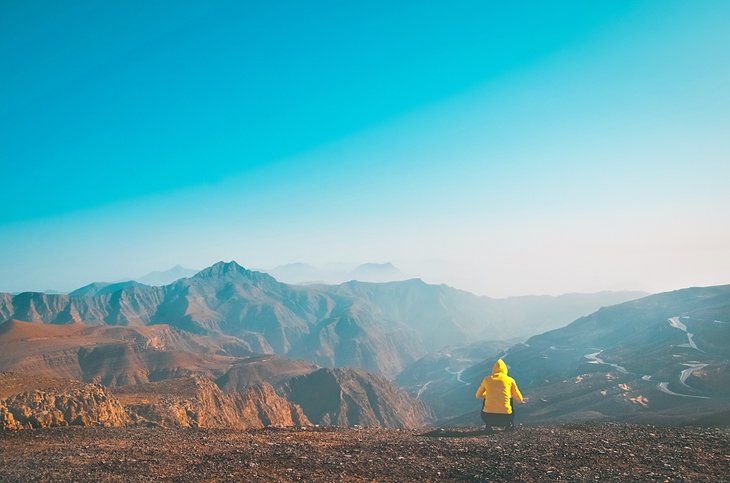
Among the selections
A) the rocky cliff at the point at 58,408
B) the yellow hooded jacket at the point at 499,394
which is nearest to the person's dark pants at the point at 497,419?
the yellow hooded jacket at the point at 499,394

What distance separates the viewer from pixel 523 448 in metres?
13.1

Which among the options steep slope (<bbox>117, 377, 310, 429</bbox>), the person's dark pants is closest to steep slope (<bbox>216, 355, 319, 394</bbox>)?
steep slope (<bbox>117, 377, 310, 429</bbox>)

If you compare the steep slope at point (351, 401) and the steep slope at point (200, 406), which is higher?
the steep slope at point (200, 406)

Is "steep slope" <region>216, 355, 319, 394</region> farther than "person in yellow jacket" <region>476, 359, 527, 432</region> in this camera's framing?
Yes

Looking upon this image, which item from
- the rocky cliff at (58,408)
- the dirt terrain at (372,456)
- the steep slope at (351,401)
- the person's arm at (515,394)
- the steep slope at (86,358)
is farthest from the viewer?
the steep slope at (351,401)

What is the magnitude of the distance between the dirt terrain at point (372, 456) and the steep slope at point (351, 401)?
123358 millimetres

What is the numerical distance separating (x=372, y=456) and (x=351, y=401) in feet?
454

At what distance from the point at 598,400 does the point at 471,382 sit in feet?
360

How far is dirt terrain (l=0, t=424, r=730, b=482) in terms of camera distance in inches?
419

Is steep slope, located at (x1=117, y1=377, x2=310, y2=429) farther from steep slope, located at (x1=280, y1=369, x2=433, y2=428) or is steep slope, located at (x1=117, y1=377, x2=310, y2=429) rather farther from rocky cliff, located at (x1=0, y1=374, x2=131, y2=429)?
steep slope, located at (x1=280, y1=369, x2=433, y2=428)

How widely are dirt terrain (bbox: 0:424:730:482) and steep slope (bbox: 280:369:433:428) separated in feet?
405

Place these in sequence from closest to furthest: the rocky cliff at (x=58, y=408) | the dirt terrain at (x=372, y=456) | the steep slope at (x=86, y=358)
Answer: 1. the dirt terrain at (x=372, y=456)
2. the rocky cliff at (x=58, y=408)
3. the steep slope at (x=86, y=358)

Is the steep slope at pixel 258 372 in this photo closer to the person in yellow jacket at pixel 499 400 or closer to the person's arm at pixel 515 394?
the person in yellow jacket at pixel 499 400

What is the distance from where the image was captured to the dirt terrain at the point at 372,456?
34.9ft
